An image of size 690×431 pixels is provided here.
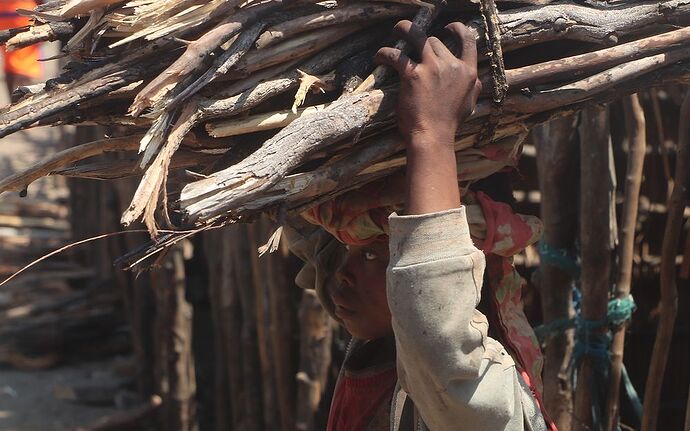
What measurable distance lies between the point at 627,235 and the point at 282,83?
1871 millimetres

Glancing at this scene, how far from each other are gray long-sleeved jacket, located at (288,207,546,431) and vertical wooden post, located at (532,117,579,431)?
66.3 inches

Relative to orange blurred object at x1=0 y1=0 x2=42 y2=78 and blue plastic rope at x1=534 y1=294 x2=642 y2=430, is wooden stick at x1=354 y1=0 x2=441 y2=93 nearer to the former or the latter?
blue plastic rope at x1=534 y1=294 x2=642 y2=430

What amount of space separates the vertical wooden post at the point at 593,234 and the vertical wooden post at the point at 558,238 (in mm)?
118

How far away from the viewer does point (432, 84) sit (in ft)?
5.68

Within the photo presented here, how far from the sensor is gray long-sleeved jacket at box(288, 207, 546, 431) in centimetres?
169

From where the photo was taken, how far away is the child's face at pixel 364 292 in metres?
2.14

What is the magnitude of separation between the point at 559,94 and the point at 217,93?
653mm

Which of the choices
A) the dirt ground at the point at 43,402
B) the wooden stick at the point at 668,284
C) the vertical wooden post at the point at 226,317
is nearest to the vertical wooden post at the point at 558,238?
the wooden stick at the point at 668,284

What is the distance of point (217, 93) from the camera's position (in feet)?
5.76

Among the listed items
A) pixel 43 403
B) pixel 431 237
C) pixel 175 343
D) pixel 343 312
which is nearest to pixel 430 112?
pixel 431 237

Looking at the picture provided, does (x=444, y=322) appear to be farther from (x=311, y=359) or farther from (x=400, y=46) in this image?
(x=311, y=359)

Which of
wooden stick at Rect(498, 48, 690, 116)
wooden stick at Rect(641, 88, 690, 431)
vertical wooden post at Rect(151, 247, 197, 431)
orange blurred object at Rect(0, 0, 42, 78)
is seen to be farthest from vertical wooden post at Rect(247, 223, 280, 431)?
orange blurred object at Rect(0, 0, 42, 78)

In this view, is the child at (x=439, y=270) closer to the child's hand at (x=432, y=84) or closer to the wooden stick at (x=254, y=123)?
the child's hand at (x=432, y=84)

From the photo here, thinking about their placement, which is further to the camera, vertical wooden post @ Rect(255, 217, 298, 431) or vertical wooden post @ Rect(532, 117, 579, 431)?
vertical wooden post @ Rect(255, 217, 298, 431)
